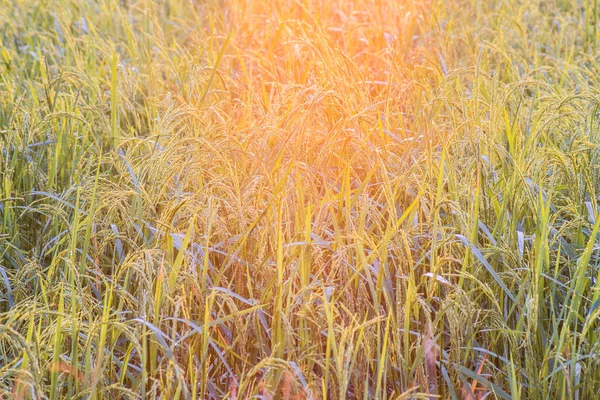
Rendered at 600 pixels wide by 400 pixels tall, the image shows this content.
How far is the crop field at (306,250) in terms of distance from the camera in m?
1.50

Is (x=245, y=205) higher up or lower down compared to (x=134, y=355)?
higher up

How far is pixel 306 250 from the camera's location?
1.61 meters

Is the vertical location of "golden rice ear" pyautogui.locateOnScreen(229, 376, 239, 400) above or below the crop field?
below

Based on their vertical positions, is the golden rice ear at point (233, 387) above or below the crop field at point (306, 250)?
below

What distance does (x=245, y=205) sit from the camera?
5.93ft

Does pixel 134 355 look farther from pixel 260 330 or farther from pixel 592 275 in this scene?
pixel 592 275

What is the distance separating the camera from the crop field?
150 cm

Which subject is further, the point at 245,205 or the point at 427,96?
the point at 427,96

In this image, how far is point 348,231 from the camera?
179 cm

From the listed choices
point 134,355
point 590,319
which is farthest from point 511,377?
point 134,355

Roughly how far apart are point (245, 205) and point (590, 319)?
80 centimetres

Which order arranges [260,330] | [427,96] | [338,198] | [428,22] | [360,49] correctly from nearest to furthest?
[260,330] → [338,198] → [427,96] → [428,22] → [360,49]

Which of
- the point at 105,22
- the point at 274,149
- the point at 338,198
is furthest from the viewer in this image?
the point at 105,22

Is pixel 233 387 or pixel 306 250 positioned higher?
pixel 306 250
